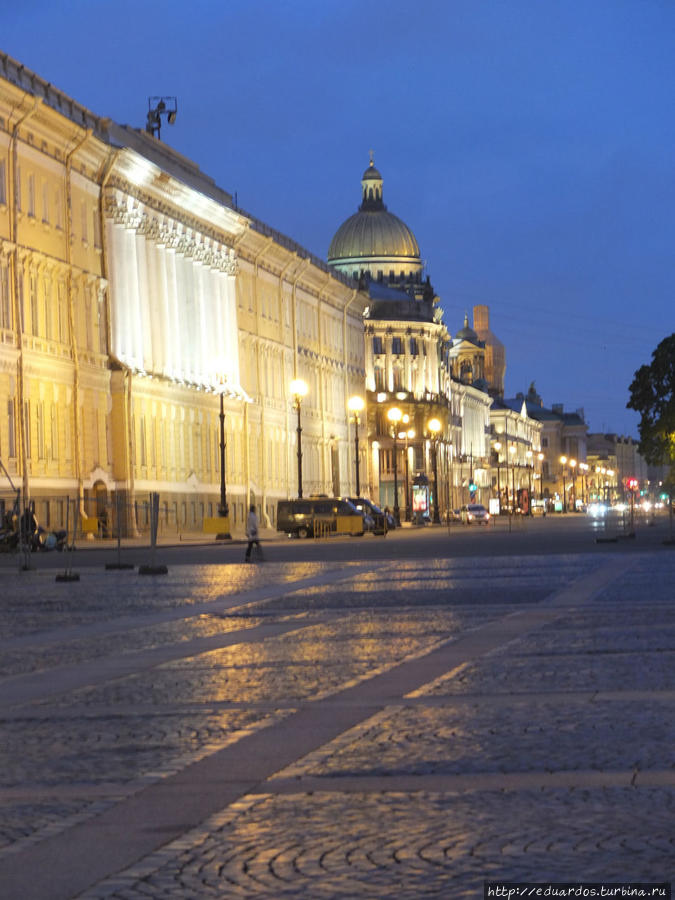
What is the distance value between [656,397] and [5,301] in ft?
Result: 145

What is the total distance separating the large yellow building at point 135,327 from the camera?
237 feet

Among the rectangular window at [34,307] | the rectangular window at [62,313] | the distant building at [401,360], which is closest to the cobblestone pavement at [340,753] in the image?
the rectangular window at [34,307]

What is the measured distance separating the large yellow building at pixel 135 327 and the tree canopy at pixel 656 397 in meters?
20.8

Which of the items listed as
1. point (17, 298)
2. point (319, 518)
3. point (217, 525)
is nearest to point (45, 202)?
point (17, 298)

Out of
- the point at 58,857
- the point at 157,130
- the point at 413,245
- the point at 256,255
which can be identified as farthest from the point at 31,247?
the point at 413,245

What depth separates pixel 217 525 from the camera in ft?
271

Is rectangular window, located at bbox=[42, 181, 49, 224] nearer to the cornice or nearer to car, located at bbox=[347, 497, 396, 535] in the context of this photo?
the cornice

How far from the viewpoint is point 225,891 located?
23.7 ft

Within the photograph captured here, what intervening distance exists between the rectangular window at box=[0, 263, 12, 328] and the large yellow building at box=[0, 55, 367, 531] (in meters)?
0.12

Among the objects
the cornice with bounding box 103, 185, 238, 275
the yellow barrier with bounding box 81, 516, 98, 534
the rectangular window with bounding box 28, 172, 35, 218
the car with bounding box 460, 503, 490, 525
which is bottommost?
the yellow barrier with bounding box 81, 516, 98, 534

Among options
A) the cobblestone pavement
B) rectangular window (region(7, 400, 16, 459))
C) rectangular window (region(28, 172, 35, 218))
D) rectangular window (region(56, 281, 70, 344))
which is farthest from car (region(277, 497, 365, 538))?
the cobblestone pavement

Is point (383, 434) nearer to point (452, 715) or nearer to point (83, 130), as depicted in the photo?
point (83, 130)

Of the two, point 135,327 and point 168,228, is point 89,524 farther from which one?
point 168,228

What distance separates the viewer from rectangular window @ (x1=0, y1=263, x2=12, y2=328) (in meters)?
70.4
